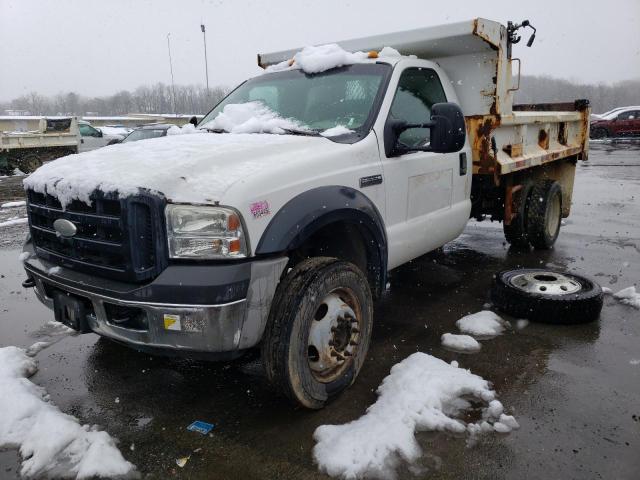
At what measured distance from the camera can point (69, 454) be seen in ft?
8.34

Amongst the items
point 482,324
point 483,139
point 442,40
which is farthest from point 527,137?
point 482,324

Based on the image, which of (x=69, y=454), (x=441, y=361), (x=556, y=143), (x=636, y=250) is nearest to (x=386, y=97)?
(x=441, y=361)

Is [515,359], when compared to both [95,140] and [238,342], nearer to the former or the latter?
[238,342]

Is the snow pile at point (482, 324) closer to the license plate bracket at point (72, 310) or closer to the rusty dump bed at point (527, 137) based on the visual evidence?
the rusty dump bed at point (527, 137)

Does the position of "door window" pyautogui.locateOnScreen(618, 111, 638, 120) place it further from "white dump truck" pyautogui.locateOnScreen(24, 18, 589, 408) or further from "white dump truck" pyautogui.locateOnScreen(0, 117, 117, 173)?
"white dump truck" pyautogui.locateOnScreen(24, 18, 589, 408)

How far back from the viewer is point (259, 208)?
254cm

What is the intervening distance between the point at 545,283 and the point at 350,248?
2.00 m

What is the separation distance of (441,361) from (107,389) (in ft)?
7.18

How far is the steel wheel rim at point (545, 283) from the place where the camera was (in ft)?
13.9

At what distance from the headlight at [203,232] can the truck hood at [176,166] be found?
0.06 meters

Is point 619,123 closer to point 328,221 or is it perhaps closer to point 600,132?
point 600,132

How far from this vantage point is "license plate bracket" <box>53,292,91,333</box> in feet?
8.83

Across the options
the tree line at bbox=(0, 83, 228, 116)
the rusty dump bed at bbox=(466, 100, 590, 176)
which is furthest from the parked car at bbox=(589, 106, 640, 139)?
the tree line at bbox=(0, 83, 228, 116)

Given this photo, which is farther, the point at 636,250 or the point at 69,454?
the point at 636,250
